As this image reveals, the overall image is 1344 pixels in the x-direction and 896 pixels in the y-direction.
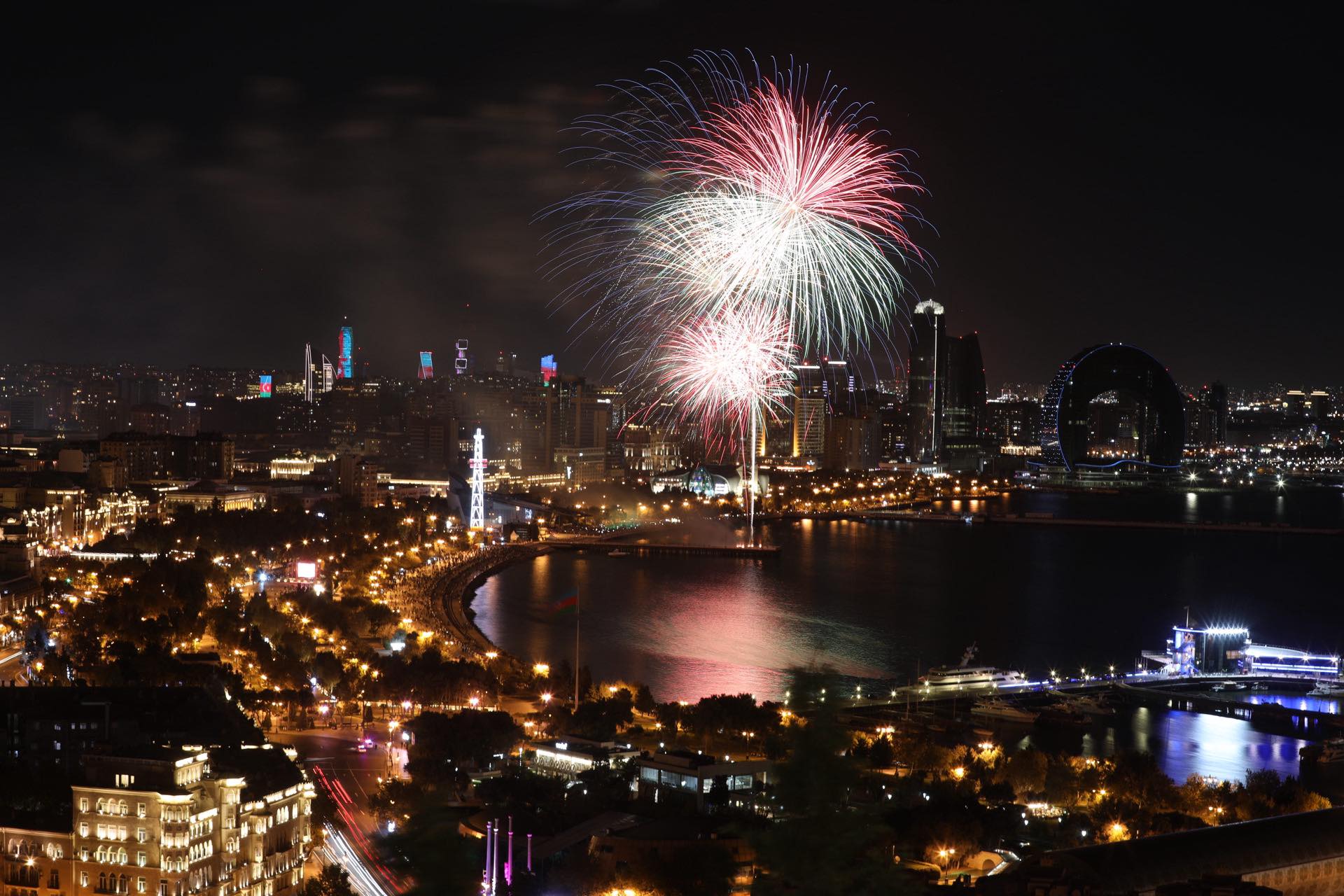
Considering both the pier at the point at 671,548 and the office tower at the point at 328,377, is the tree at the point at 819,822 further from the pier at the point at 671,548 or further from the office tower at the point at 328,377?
the office tower at the point at 328,377

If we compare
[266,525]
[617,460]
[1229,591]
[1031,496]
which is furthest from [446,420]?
[1229,591]

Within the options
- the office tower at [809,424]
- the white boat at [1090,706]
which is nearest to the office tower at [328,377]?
the office tower at [809,424]

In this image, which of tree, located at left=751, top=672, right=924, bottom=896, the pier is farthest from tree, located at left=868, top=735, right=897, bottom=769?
the pier

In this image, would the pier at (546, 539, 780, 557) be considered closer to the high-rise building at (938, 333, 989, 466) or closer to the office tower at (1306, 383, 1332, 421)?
the high-rise building at (938, 333, 989, 466)

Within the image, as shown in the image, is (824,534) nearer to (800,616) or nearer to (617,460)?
(800,616)

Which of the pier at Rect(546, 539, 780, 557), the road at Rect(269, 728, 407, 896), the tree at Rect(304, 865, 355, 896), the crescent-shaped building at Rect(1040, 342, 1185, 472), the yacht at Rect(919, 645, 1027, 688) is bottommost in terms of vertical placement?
the yacht at Rect(919, 645, 1027, 688)
